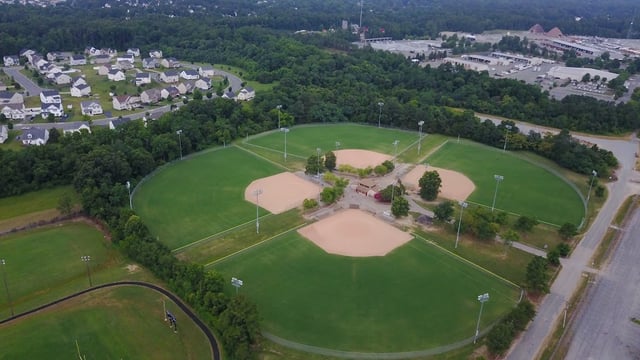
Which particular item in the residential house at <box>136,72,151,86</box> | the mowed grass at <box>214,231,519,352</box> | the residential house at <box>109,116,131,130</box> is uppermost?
the residential house at <box>136,72,151,86</box>

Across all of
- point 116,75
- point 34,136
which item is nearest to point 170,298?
point 34,136

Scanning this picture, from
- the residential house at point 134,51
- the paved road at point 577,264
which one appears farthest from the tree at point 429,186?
the residential house at point 134,51

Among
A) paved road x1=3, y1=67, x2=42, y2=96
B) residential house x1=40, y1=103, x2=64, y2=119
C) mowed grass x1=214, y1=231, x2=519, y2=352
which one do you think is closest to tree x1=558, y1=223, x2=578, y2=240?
mowed grass x1=214, y1=231, x2=519, y2=352

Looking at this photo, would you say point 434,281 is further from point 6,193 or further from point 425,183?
point 6,193

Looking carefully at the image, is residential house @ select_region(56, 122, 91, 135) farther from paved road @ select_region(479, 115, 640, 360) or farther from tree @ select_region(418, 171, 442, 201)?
paved road @ select_region(479, 115, 640, 360)

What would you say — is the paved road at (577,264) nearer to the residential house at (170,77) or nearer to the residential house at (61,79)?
the residential house at (170,77)

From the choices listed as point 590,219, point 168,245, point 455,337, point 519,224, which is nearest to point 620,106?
point 590,219
